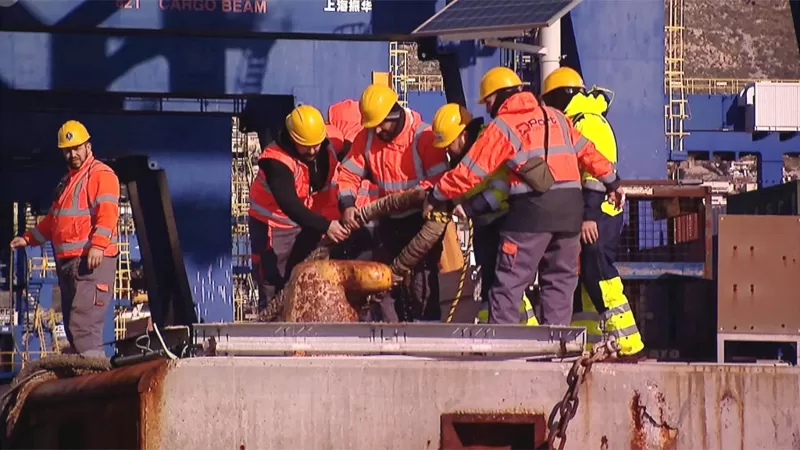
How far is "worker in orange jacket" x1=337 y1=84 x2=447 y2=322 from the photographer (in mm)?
10219

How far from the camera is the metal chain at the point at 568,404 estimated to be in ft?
22.9

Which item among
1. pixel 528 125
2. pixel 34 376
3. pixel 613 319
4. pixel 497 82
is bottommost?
pixel 34 376

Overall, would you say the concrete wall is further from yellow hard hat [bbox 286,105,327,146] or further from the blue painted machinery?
the blue painted machinery

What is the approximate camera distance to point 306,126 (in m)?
10.8

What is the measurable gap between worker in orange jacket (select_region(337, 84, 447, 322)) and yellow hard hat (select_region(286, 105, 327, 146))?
35cm

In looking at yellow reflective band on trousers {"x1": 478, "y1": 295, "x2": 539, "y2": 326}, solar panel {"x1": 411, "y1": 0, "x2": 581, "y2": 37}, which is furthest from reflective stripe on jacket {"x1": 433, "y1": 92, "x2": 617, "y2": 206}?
solar panel {"x1": 411, "y1": 0, "x2": 581, "y2": 37}

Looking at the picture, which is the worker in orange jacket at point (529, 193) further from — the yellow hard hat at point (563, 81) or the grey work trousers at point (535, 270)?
the yellow hard hat at point (563, 81)

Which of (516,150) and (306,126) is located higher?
(306,126)

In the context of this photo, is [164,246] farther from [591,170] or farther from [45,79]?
[591,170]

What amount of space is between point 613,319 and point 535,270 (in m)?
1.26

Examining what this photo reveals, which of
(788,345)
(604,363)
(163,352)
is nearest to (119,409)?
(163,352)

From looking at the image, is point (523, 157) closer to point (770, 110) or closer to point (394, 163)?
point (394, 163)

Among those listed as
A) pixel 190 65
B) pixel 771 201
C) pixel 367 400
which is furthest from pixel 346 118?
pixel 367 400

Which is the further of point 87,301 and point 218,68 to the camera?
point 218,68
